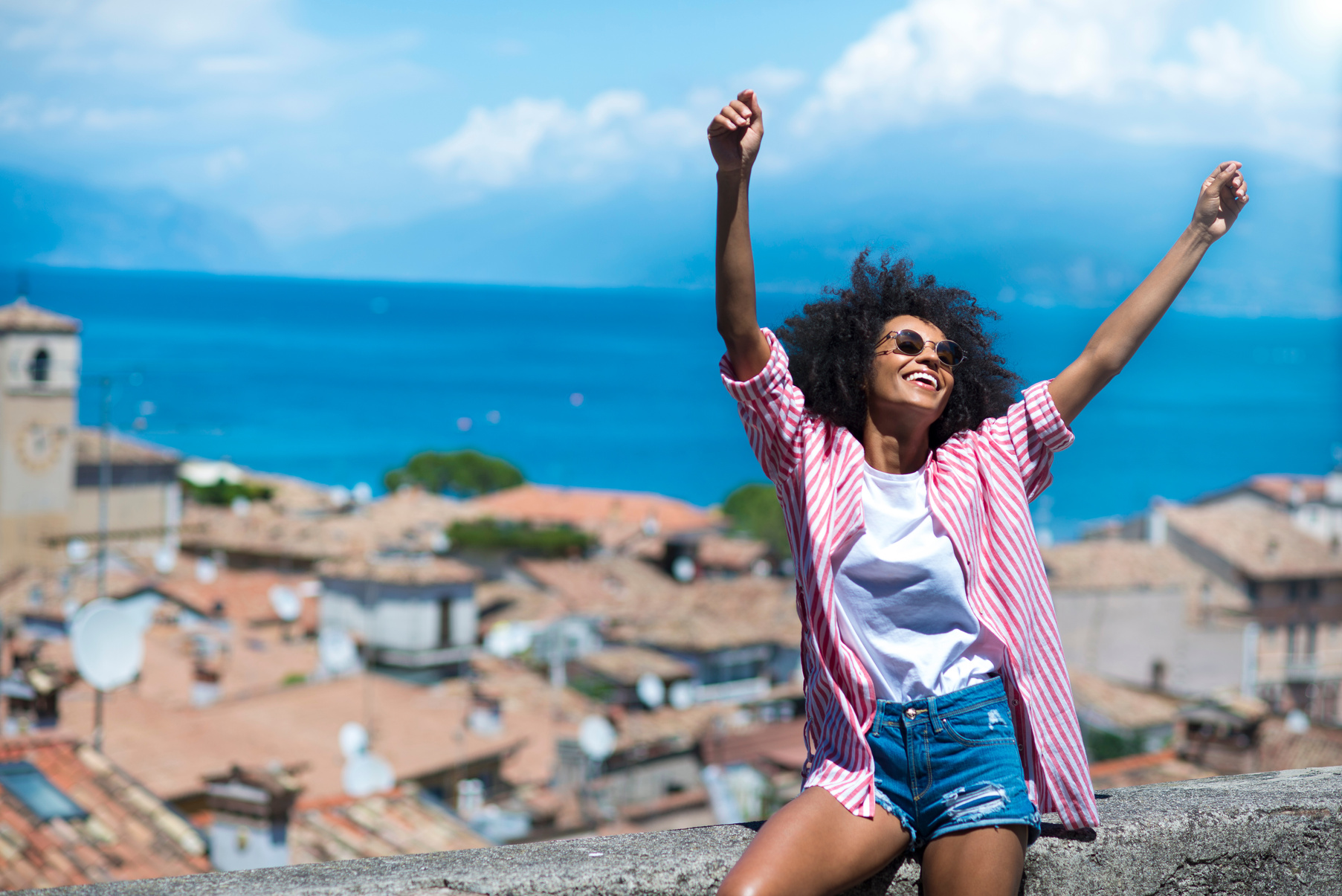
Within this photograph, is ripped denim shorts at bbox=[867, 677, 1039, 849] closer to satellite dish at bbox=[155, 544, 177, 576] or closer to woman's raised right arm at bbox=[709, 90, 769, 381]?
woman's raised right arm at bbox=[709, 90, 769, 381]

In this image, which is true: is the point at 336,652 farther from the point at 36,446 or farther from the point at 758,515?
the point at 758,515

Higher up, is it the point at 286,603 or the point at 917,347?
the point at 917,347

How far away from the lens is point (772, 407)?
218 centimetres

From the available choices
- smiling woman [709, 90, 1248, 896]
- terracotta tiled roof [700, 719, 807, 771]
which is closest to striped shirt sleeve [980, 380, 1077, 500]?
smiling woman [709, 90, 1248, 896]

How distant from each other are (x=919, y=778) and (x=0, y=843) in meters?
11.0

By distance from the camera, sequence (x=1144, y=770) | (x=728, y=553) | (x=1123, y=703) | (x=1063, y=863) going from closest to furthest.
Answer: (x=1063, y=863), (x=1144, y=770), (x=1123, y=703), (x=728, y=553)

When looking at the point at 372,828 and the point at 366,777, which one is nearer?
the point at 372,828

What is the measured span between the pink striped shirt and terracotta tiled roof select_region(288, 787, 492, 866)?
35.3ft

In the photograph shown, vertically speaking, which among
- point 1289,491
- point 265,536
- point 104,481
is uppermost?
point 1289,491

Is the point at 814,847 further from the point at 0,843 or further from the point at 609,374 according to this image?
the point at 609,374

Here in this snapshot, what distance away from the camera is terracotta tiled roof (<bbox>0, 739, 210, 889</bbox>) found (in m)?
11.0

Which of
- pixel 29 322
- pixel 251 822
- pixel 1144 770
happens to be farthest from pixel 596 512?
pixel 251 822

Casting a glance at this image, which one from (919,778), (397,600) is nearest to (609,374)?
(397,600)

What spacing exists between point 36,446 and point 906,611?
40.1 metres
